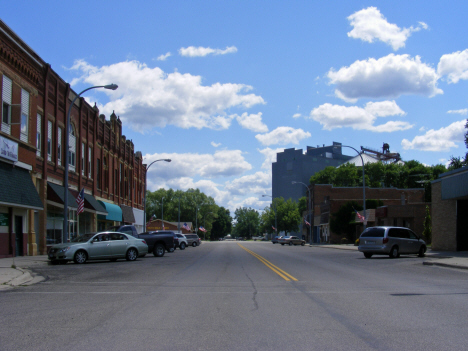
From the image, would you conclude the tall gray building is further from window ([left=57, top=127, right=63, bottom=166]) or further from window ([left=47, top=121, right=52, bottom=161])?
window ([left=47, top=121, right=52, bottom=161])

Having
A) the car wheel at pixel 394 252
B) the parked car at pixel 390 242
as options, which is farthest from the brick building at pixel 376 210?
the car wheel at pixel 394 252

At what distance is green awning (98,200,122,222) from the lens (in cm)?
4500

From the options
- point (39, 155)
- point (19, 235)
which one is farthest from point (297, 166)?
point (19, 235)

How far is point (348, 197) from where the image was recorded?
85.7 meters

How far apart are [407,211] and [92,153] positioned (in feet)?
111

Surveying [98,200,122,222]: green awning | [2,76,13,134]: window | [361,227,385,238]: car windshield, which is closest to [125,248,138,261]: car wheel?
[2,76,13,134]: window

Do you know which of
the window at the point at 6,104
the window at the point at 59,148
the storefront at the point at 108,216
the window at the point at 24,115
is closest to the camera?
the window at the point at 6,104

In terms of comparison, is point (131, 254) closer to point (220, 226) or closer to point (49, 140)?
point (49, 140)

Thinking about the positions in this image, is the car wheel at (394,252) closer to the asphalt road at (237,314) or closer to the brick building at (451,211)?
the brick building at (451,211)

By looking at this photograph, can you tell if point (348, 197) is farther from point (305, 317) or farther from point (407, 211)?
point (305, 317)

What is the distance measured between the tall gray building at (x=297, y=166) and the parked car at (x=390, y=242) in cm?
11199

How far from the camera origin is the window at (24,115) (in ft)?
92.3

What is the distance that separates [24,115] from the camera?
2862cm

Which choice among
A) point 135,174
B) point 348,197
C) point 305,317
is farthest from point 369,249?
point 348,197
